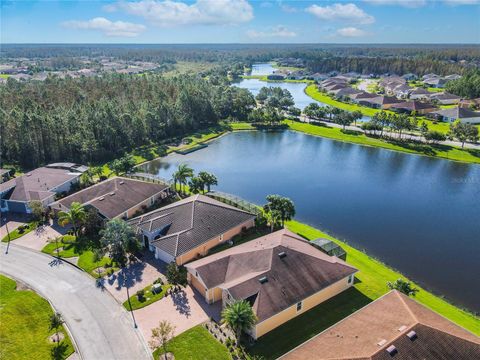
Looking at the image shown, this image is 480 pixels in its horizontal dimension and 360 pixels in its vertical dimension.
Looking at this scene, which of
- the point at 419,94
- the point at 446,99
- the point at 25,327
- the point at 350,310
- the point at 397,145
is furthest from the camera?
the point at 419,94

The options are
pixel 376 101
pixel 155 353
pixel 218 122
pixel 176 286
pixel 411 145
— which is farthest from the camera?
pixel 376 101

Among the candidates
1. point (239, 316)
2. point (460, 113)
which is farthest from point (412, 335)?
point (460, 113)

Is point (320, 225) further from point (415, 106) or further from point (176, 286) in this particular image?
point (415, 106)

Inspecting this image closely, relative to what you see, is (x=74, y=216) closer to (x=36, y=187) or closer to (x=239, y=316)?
(x=36, y=187)

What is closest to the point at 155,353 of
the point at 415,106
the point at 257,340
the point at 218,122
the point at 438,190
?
the point at 257,340

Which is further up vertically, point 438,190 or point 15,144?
point 15,144

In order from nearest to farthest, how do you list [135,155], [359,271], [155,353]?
[155,353]
[359,271]
[135,155]

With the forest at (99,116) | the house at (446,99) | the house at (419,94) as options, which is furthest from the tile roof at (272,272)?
the house at (419,94)
